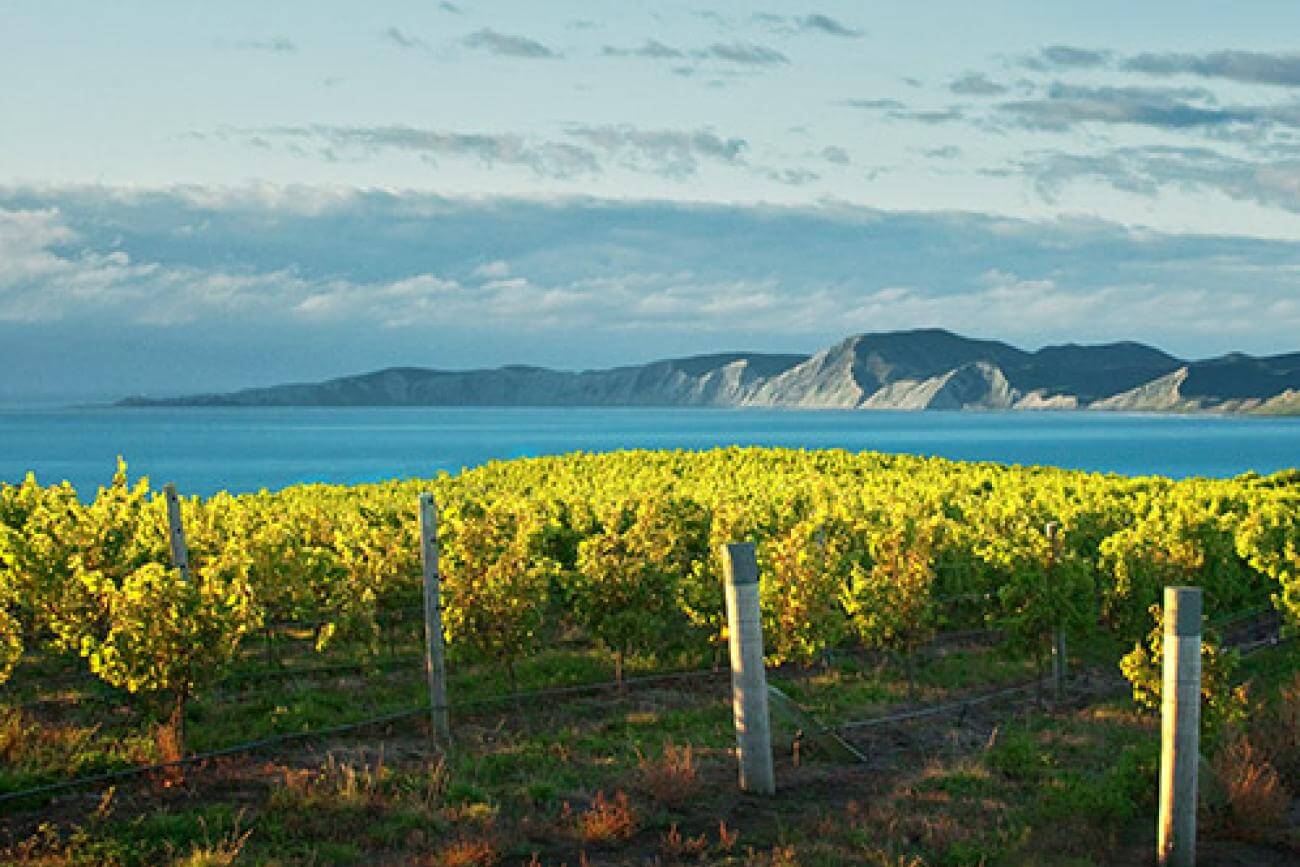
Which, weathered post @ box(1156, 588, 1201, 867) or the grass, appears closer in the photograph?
weathered post @ box(1156, 588, 1201, 867)

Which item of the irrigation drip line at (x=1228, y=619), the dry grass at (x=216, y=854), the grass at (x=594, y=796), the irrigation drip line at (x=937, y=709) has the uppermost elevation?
the dry grass at (x=216, y=854)

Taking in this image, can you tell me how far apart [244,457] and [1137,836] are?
568 feet

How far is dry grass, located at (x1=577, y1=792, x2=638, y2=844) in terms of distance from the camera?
36.8 ft

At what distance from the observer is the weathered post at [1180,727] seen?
34.5 feet

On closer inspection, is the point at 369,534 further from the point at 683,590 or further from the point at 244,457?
the point at 244,457

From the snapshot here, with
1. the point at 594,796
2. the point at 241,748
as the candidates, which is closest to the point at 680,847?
the point at 594,796

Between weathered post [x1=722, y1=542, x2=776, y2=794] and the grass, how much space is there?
36 centimetres

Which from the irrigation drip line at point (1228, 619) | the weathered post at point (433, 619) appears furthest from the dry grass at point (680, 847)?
the irrigation drip line at point (1228, 619)

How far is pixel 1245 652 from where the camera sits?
75.7ft

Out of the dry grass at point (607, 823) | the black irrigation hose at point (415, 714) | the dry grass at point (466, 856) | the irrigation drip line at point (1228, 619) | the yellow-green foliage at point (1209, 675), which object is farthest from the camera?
the irrigation drip line at point (1228, 619)

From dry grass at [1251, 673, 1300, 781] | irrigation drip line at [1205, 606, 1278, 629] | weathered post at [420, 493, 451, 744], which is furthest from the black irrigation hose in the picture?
dry grass at [1251, 673, 1300, 781]

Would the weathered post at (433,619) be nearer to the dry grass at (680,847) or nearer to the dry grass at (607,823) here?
the dry grass at (607,823)

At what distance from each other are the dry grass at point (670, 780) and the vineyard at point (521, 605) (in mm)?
3497

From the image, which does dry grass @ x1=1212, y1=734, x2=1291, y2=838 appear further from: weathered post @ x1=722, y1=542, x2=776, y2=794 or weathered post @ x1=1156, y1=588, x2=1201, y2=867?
weathered post @ x1=722, y1=542, x2=776, y2=794
